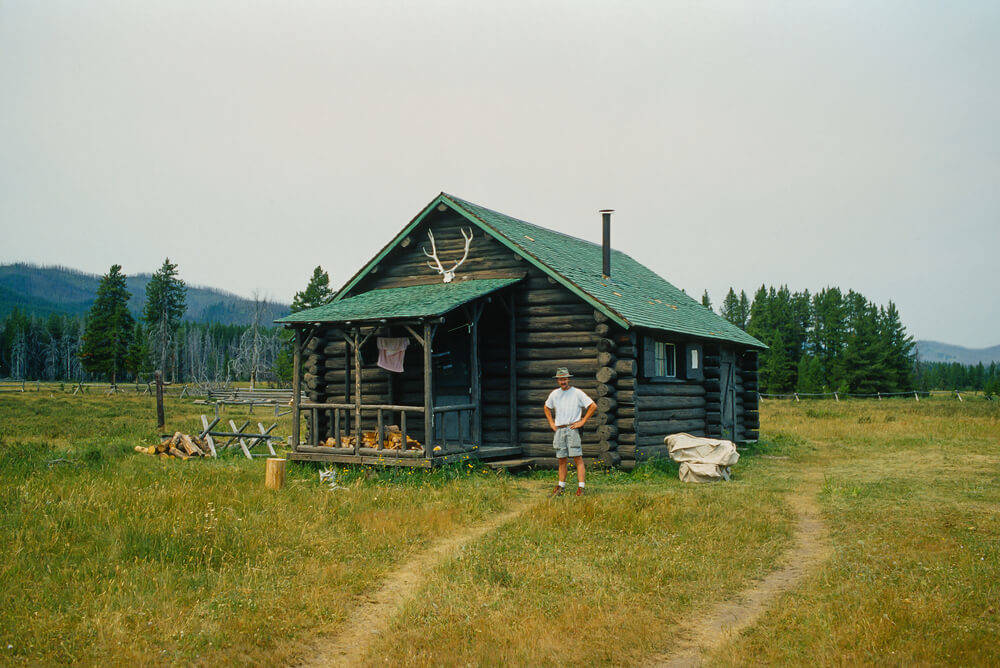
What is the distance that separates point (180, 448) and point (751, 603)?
15.5 metres

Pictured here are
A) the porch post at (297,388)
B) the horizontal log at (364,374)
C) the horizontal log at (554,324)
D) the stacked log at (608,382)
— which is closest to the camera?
the porch post at (297,388)

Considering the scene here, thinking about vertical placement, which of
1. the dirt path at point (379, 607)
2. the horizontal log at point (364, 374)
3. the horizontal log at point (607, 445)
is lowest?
the dirt path at point (379, 607)

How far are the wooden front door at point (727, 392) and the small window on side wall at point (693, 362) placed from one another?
6.13ft

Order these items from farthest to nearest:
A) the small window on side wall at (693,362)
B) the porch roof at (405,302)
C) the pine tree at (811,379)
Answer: the pine tree at (811,379) → the small window on side wall at (693,362) → the porch roof at (405,302)

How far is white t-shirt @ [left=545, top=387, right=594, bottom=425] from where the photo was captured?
13203mm

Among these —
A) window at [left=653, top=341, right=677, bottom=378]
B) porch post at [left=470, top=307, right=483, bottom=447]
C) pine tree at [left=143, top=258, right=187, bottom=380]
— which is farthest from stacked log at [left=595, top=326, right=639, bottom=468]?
pine tree at [left=143, top=258, right=187, bottom=380]

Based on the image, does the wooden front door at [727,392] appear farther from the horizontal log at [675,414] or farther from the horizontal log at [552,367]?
the horizontal log at [552,367]

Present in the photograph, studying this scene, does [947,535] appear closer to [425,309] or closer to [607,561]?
[607,561]

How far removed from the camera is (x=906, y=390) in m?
71.1

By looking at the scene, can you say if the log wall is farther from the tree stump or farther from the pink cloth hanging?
the tree stump

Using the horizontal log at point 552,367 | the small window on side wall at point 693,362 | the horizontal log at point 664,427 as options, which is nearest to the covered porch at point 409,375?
the horizontal log at point 552,367

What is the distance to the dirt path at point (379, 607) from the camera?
6.26 m

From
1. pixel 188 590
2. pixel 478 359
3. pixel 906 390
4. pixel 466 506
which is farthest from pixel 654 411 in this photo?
pixel 906 390

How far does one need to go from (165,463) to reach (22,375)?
112681 mm
